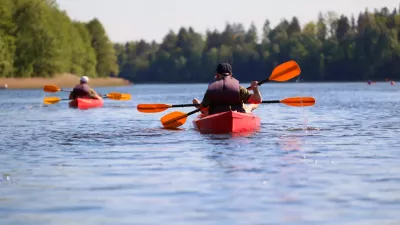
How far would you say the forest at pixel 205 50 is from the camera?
287 ft

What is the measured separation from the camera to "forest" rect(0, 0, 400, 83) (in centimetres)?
8738

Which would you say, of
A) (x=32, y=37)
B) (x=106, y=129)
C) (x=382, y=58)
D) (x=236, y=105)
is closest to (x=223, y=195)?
(x=236, y=105)

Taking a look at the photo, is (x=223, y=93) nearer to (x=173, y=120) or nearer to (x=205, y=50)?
(x=173, y=120)

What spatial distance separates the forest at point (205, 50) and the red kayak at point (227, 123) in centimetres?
6372

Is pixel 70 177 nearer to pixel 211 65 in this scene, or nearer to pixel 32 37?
pixel 32 37

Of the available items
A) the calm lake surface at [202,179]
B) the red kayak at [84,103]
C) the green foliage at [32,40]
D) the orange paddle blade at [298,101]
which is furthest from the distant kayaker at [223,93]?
the green foliage at [32,40]

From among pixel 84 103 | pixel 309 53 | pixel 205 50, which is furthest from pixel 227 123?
pixel 205 50

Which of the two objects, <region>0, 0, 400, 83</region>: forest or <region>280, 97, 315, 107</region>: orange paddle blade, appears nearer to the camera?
<region>280, 97, 315, 107</region>: orange paddle blade

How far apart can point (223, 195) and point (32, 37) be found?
81205 mm

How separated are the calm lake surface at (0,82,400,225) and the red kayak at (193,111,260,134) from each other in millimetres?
294

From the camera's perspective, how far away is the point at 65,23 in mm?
106062

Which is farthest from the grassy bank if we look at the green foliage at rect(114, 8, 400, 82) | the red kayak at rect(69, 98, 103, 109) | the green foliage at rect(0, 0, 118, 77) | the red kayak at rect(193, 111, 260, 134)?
the red kayak at rect(193, 111, 260, 134)

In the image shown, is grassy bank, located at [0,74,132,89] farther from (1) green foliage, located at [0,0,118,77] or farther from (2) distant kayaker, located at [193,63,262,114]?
(2) distant kayaker, located at [193,63,262,114]

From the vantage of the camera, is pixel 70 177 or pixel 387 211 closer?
pixel 387 211
